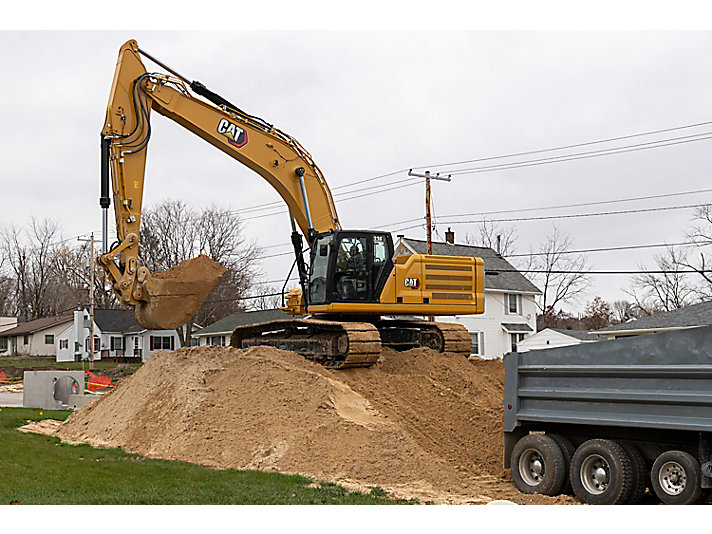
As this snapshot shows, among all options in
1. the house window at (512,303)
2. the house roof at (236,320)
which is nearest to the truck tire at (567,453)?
the house window at (512,303)

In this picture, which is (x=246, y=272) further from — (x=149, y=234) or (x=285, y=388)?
(x=285, y=388)

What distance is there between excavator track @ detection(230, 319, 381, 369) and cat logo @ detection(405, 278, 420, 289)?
1.28 m

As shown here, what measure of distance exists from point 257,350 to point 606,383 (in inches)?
278

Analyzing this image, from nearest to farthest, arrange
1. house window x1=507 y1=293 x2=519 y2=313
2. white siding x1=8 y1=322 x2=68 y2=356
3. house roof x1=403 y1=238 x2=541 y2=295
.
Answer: house roof x1=403 y1=238 x2=541 y2=295 → house window x1=507 y1=293 x2=519 y2=313 → white siding x1=8 y1=322 x2=68 y2=356

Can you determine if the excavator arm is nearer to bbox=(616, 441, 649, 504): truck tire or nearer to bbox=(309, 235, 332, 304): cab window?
bbox=(309, 235, 332, 304): cab window

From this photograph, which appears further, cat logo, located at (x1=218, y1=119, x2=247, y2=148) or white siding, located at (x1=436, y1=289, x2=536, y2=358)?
white siding, located at (x1=436, y1=289, x2=536, y2=358)

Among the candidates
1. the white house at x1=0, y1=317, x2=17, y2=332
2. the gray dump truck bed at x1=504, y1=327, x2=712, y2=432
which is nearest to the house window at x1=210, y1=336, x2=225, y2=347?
the white house at x1=0, y1=317, x2=17, y2=332

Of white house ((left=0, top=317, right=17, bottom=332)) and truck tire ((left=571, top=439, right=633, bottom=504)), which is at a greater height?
white house ((left=0, top=317, right=17, bottom=332))

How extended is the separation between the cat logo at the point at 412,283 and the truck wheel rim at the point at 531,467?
18.2 feet

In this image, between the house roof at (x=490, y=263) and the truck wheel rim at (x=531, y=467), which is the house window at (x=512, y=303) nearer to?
the house roof at (x=490, y=263)

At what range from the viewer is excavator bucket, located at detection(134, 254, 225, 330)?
1378 cm

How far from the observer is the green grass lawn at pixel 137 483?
8.37 metres

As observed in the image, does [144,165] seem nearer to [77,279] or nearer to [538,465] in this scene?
[538,465]
